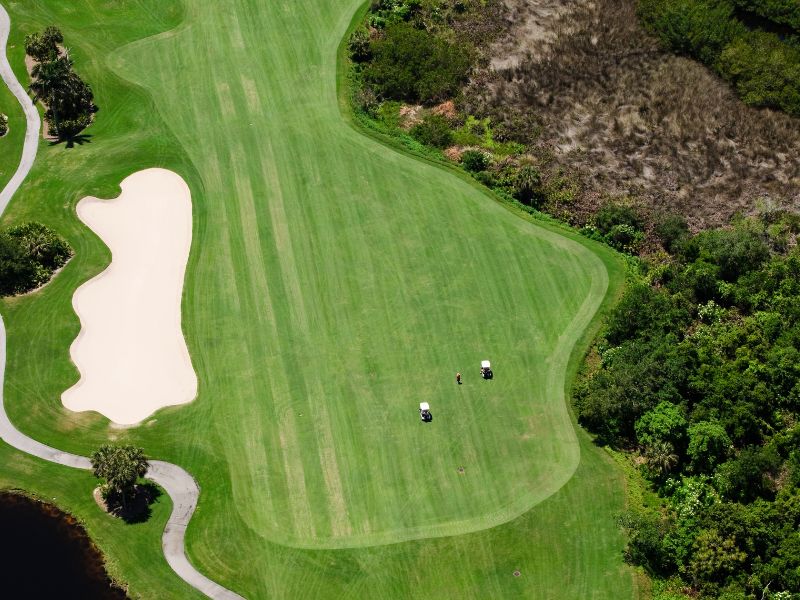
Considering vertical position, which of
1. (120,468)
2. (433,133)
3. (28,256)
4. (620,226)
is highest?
(620,226)

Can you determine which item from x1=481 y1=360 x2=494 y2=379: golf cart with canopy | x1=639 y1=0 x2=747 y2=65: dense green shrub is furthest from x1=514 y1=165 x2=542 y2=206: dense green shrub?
x1=639 y1=0 x2=747 y2=65: dense green shrub

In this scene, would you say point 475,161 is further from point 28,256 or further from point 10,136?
point 10,136

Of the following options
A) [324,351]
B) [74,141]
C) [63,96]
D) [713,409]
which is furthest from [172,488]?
[63,96]

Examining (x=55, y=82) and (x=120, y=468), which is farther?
(x=55, y=82)

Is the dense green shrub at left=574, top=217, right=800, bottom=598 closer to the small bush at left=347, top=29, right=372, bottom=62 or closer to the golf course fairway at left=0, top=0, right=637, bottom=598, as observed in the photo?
the golf course fairway at left=0, top=0, right=637, bottom=598

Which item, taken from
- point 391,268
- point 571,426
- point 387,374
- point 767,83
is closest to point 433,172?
point 391,268

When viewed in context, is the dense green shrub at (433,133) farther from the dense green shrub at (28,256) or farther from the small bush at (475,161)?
the dense green shrub at (28,256)

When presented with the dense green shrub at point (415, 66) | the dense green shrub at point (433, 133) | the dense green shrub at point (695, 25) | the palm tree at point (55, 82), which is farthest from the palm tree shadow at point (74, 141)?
the dense green shrub at point (695, 25)
